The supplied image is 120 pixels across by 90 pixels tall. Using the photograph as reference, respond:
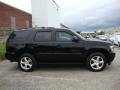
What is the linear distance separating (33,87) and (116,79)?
2.93 meters

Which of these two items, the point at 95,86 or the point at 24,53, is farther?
the point at 24,53

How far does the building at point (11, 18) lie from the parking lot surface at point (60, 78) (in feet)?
45.1

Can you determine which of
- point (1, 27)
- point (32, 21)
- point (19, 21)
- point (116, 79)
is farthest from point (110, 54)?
point (32, 21)

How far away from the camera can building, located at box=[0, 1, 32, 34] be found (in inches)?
913

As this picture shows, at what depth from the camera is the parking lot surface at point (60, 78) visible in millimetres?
6645

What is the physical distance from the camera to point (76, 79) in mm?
7531

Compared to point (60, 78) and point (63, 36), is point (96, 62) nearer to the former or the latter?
A: point (63, 36)

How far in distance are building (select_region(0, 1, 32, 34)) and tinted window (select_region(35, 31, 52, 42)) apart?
1332 cm

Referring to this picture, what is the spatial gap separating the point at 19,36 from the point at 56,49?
1.80 m

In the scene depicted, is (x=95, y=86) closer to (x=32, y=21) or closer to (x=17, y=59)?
(x=17, y=59)

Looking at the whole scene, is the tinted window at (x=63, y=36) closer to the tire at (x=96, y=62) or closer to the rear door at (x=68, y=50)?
the rear door at (x=68, y=50)

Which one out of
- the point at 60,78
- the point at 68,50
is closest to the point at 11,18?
the point at 68,50

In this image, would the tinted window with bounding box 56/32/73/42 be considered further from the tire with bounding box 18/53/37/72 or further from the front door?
the tire with bounding box 18/53/37/72

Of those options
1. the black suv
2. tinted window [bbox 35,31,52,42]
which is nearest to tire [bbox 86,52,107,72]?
the black suv
